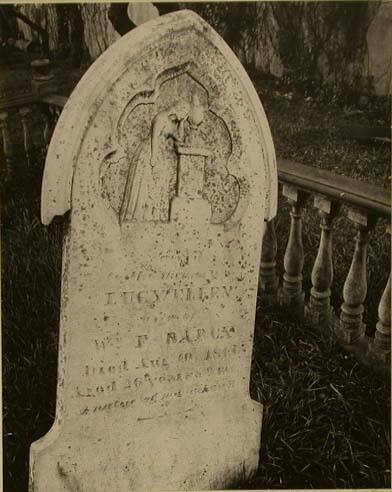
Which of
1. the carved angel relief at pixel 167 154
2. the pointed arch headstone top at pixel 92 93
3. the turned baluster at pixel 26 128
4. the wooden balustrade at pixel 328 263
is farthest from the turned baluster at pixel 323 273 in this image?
the turned baluster at pixel 26 128

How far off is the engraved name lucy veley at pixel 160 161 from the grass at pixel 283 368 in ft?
0.83

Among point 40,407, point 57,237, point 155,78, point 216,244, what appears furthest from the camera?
point 57,237

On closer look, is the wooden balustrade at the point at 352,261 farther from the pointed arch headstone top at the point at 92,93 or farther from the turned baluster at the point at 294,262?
the pointed arch headstone top at the point at 92,93

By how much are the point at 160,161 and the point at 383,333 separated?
1.51 metres

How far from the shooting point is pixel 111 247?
197cm

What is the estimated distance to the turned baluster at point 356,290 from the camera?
2758 mm

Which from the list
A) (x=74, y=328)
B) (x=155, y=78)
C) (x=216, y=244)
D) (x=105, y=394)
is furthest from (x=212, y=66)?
(x=105, y=394)

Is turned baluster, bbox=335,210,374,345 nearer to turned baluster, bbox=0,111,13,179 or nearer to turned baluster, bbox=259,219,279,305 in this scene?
turned baluster, bbox=259,219,279,305

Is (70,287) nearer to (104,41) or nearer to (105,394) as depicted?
(105,394)

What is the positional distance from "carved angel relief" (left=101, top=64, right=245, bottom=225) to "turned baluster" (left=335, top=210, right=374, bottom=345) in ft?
2.97

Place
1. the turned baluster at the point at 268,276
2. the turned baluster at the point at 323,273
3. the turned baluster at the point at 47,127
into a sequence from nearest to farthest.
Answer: the turned baluster at the point at 323,273 → the turned baluster at the point at 268,276 → the turned baluster at the point at 47,127

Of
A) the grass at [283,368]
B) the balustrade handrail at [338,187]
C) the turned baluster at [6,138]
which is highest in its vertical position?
the turned baluster at [6,138]

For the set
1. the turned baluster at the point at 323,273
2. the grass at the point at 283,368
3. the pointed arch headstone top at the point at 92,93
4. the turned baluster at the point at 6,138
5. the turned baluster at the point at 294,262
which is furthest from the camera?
the turned baluster at the point at 6,138

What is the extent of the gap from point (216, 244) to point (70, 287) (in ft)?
1.71
